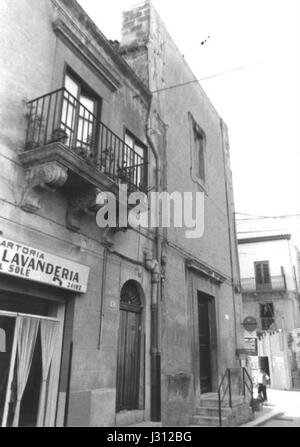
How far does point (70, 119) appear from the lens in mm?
7660

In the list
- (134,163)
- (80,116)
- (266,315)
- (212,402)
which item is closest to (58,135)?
(80,116)

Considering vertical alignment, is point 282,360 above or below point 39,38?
below

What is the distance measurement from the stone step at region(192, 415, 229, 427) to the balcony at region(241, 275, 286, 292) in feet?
66.9

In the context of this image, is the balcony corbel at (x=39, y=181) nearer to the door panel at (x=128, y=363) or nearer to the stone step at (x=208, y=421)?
the door panel at (x=128, y=363)

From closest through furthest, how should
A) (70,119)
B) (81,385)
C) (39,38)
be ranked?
(81,385) < (39,38) < (70,119)

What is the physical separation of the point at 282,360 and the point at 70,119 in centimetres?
2367

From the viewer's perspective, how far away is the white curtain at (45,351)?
6.22 meters

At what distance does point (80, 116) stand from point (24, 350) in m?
4.24

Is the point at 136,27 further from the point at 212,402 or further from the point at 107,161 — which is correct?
the point at 212,402

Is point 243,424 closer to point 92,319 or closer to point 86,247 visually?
point 92,319

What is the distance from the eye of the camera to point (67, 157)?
602cm

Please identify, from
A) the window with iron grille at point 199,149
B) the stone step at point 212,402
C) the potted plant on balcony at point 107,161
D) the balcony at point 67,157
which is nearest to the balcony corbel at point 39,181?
the balcony at point 67,157

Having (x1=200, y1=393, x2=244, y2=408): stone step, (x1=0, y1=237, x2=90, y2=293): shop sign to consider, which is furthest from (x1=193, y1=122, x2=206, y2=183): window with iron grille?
(x1=0, y1=237, x2=90, y2=293): shop sign
